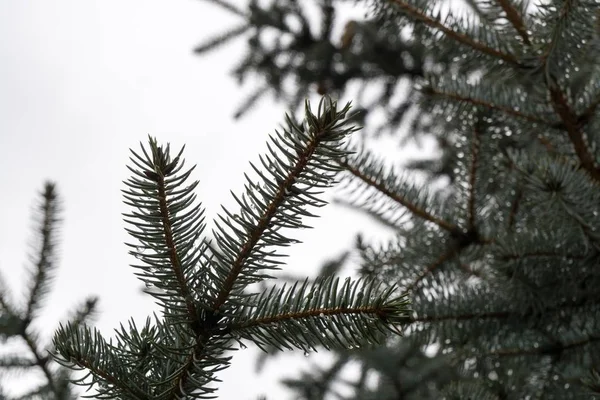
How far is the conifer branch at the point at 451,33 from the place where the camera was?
4.75 ft

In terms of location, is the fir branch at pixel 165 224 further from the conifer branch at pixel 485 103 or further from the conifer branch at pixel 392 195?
the conifer branch at pixel 485 103

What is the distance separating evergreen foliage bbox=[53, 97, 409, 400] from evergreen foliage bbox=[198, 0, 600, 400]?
55cm

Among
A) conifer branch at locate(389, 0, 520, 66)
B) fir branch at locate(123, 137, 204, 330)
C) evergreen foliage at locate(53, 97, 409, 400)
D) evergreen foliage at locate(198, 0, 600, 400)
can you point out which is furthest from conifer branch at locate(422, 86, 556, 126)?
fir branch at locate(123, 137, 204, 330)

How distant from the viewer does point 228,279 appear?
2.52ft

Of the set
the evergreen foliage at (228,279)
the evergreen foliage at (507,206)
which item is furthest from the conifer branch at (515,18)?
the evergreen foliage at (228,279)

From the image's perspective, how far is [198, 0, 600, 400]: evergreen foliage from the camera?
4.32ft

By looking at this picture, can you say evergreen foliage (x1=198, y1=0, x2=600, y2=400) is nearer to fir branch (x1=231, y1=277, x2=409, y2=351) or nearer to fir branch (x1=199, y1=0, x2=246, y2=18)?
fir branch (x1=231, y1=277, x2=409, y2=351)

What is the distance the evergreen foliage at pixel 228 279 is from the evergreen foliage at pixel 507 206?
552 millimetres

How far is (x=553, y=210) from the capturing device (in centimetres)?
128

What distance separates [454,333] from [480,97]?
0.58 m

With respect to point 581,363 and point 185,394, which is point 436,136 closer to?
point 581,363

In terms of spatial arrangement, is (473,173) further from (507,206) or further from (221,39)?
(221,39)

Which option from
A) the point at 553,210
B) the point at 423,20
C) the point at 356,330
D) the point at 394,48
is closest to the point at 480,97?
the point at 423,20

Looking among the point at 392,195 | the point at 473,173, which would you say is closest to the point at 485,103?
the point at 473,173
